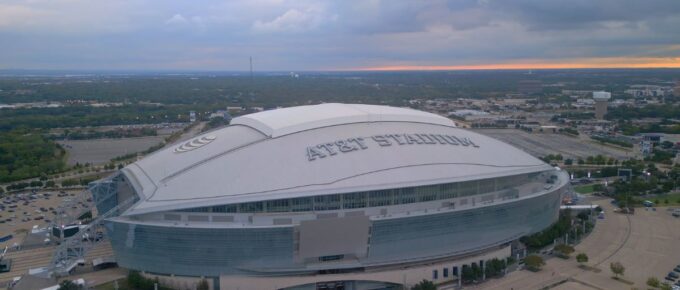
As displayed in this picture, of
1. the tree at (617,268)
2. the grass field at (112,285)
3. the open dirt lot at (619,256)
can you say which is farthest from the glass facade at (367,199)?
the tree at (617,268)

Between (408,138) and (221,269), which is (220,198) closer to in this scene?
(221,269)

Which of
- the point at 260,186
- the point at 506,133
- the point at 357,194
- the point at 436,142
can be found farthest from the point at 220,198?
the point at 506,133

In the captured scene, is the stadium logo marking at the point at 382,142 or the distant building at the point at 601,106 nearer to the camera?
the stadium logo marking at the point at 382,142

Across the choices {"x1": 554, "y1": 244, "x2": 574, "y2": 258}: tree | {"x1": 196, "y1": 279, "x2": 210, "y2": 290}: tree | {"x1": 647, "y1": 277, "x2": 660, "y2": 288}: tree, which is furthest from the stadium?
{"x1": 647, "y1": 277, "x2": 660, "y2": 288}: tree

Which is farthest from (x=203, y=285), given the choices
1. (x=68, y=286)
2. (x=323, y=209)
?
(x=323, y=209)

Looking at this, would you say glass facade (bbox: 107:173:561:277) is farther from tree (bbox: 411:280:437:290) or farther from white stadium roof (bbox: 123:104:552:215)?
tree (bbox: 411:280:437:290)

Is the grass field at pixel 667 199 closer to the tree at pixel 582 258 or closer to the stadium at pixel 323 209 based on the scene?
the stadium at pixel 323 209
